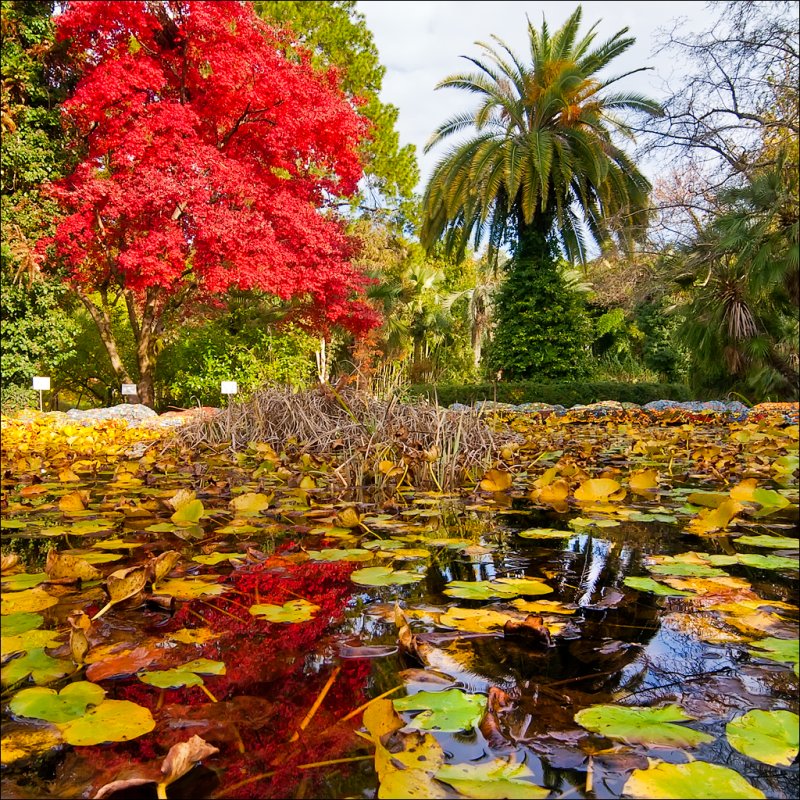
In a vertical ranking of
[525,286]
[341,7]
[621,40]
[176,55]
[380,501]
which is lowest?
[380,501]

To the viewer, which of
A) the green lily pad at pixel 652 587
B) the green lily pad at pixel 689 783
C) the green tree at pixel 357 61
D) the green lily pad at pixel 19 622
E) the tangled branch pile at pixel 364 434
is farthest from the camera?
the green tree at pixel 357 61

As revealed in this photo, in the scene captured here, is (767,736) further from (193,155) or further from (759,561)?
(193,155)

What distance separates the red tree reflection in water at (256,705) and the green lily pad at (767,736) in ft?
1.29

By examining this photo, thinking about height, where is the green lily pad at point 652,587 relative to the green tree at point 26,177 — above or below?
below

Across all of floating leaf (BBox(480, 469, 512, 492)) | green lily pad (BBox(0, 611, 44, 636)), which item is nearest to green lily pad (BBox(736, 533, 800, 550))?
floating leaf (BBox(480, 469, 512, 492))

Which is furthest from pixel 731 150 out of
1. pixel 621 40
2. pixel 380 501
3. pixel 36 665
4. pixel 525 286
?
pixel 36 665

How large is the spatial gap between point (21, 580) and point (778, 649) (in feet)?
4.44

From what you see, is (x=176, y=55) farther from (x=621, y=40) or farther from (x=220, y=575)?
(x=220, y=575)

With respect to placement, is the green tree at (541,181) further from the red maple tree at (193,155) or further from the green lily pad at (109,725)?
the green lily pad at (109,725)

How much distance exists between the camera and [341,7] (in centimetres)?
1348

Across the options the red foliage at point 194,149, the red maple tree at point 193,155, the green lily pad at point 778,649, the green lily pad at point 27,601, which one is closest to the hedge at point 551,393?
the red maple tree at point 193,155

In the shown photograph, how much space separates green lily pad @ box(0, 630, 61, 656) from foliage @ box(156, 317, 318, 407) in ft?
26.1

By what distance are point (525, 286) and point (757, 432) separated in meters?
7.45

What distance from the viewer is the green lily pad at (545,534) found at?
1.66m
